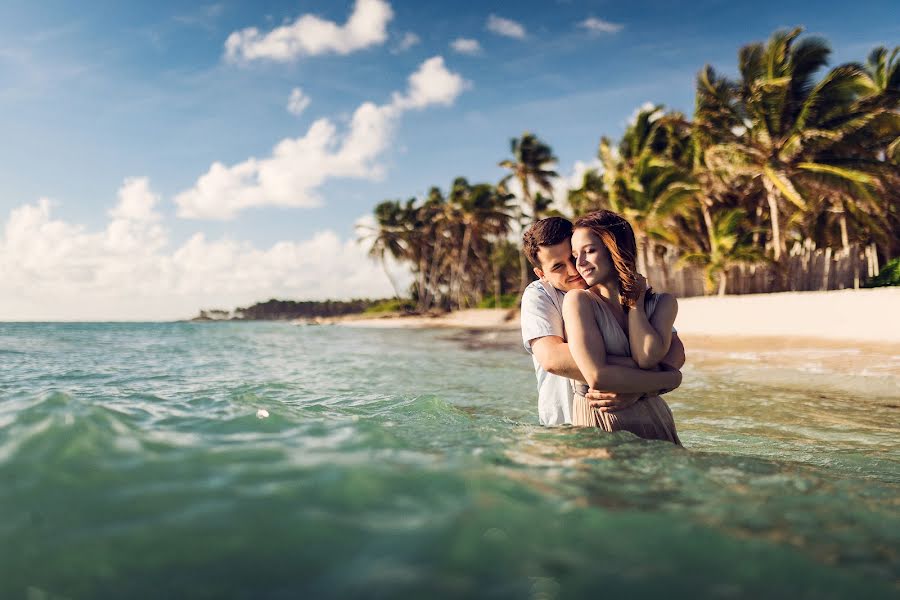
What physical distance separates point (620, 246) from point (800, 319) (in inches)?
690

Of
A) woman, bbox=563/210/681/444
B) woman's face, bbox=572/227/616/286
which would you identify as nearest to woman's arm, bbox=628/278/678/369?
woman, bbox=563/210/681/444

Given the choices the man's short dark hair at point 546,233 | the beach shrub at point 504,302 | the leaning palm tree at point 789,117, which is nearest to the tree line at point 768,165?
the leaning palm tree at point 789,117

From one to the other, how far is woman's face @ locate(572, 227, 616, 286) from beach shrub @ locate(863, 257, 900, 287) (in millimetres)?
23666

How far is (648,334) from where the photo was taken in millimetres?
2891

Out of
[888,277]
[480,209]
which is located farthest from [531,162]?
[888,277]

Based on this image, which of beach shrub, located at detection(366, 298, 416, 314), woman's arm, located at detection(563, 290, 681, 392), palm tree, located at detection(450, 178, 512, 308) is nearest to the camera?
woman's arm, located at detection(563, 290, 681, 392)

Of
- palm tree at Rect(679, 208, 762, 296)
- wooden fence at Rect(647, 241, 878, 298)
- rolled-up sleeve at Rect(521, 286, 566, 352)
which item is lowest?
rolled-up sleeve at Rect(521, 286, 566, 352)

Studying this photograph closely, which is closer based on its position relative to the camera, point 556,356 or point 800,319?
point 556,356

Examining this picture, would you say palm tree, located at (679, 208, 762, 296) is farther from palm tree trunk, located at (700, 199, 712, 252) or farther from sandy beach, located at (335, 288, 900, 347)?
sandy beach, located at (335, 288, 900, 347)

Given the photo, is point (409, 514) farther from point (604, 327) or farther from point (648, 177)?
point (648, 177)

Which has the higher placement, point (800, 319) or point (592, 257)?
point (592, 257)

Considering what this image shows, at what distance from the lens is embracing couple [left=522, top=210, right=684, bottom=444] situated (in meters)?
2.89

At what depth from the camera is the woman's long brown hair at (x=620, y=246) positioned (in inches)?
114

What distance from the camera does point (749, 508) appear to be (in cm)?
220
